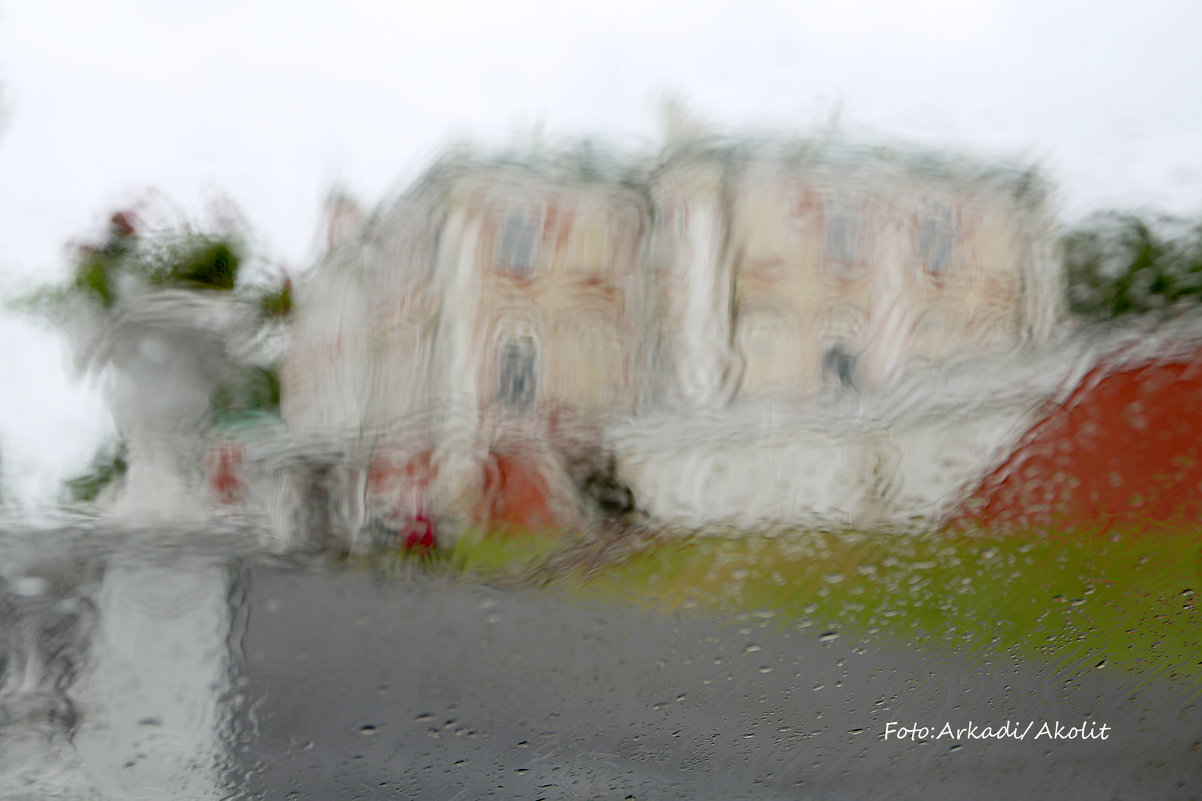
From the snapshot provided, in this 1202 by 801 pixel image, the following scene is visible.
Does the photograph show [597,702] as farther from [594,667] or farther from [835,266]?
[835,266]

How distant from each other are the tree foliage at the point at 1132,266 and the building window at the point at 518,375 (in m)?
0.62

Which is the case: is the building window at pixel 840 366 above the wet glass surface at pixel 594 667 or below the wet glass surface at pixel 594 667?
above

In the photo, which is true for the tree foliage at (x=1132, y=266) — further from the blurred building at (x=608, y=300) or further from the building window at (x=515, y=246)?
the building window at (x=515, y=246)

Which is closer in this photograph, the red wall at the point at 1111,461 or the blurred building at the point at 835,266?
the blurred building at the point at 835,266

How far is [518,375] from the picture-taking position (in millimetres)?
744

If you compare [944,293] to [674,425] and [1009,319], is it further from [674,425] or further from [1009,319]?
[674,425]

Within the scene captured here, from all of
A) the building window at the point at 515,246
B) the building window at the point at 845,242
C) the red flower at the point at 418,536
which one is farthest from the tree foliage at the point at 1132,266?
the red flower at the point at 418,536

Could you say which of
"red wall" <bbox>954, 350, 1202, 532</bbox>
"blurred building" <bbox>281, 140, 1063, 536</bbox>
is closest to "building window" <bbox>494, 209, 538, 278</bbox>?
"blurred building" <bbox>281, 140, 1063, 536</bbox>

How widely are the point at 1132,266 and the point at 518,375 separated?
0.74 metres

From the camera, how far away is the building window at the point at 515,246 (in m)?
0.73

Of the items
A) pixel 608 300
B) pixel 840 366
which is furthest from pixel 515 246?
pixel 840 366

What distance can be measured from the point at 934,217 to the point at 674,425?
361 mm

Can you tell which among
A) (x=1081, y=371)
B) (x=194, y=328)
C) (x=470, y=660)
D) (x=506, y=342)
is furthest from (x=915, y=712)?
(x=194, y=328)

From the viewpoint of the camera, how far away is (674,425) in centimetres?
81
